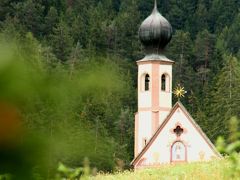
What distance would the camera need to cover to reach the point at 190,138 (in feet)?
99.2

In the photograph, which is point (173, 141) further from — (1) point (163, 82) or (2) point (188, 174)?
(2) point (188, 174)

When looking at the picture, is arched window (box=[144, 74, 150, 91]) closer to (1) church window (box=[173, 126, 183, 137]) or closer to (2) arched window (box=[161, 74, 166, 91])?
(2) arched window (box=[161, 74, 166, 91])

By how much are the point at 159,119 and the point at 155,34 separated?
5.40 metres

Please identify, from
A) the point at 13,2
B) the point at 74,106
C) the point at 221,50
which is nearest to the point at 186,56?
the point at 221,50

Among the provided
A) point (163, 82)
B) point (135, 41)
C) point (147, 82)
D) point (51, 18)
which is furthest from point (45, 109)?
point (51, 18)

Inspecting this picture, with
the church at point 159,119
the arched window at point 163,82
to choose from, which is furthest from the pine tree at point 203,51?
the arched window at point 163,82

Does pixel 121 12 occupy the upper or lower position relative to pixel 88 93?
upper

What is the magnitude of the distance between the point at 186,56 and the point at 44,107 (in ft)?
250

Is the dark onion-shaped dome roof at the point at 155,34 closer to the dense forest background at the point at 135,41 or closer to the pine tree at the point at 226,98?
the dense forest background at the point at 135,41

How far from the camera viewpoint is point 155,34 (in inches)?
1463

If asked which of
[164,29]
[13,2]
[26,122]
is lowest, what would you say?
[26,122]

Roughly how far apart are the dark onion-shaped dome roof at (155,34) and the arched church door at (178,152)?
18.5 feet

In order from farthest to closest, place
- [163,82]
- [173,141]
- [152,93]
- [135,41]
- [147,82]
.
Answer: [135,41] → [163,82] → [147,82] → [152,93] → [173,141]

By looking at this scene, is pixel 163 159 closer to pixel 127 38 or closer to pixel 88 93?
pixel 88 93
